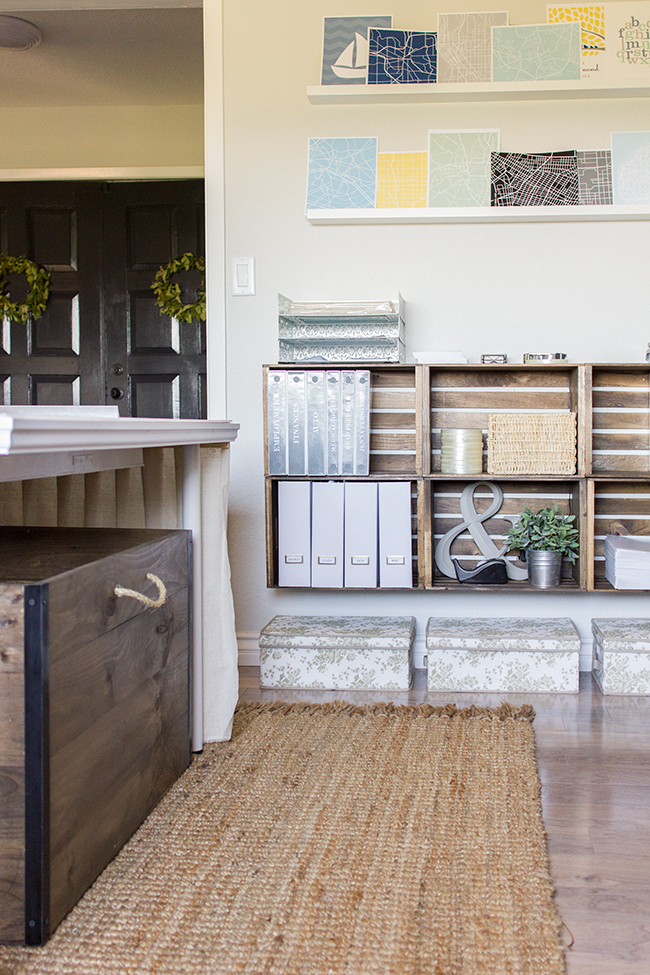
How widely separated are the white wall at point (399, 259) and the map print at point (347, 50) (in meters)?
0.05

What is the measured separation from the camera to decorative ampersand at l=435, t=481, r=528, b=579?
2682mm

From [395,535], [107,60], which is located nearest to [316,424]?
[395,535]

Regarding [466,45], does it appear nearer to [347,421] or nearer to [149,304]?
[347,421]

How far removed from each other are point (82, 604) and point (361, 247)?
1.81 meters

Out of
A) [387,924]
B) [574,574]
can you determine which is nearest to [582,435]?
[574,574]

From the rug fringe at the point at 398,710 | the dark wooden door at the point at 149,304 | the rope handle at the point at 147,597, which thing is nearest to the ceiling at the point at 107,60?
the dark wooden door at the point at 149,304

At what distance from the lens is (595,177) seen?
259cm

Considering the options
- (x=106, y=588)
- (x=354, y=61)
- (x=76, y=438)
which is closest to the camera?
(x=76, y=438)

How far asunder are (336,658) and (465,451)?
743 millimetres

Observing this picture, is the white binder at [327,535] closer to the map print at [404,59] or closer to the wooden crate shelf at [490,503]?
the wooden crate shelf at [490,503]

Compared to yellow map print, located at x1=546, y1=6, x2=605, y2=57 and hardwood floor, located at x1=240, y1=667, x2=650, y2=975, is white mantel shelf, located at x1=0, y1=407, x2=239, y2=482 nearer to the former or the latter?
hardwood floor, located at x1=240, y1=667, x2=650, y2=975

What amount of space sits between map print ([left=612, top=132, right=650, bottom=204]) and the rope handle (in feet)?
6.37

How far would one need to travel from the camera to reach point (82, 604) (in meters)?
1.25

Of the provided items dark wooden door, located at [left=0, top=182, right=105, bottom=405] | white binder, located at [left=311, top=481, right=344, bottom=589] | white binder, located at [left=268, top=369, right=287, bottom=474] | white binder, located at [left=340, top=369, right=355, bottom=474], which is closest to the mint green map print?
white binder, located at [left=340, top=369, right=355, bottom=474]
